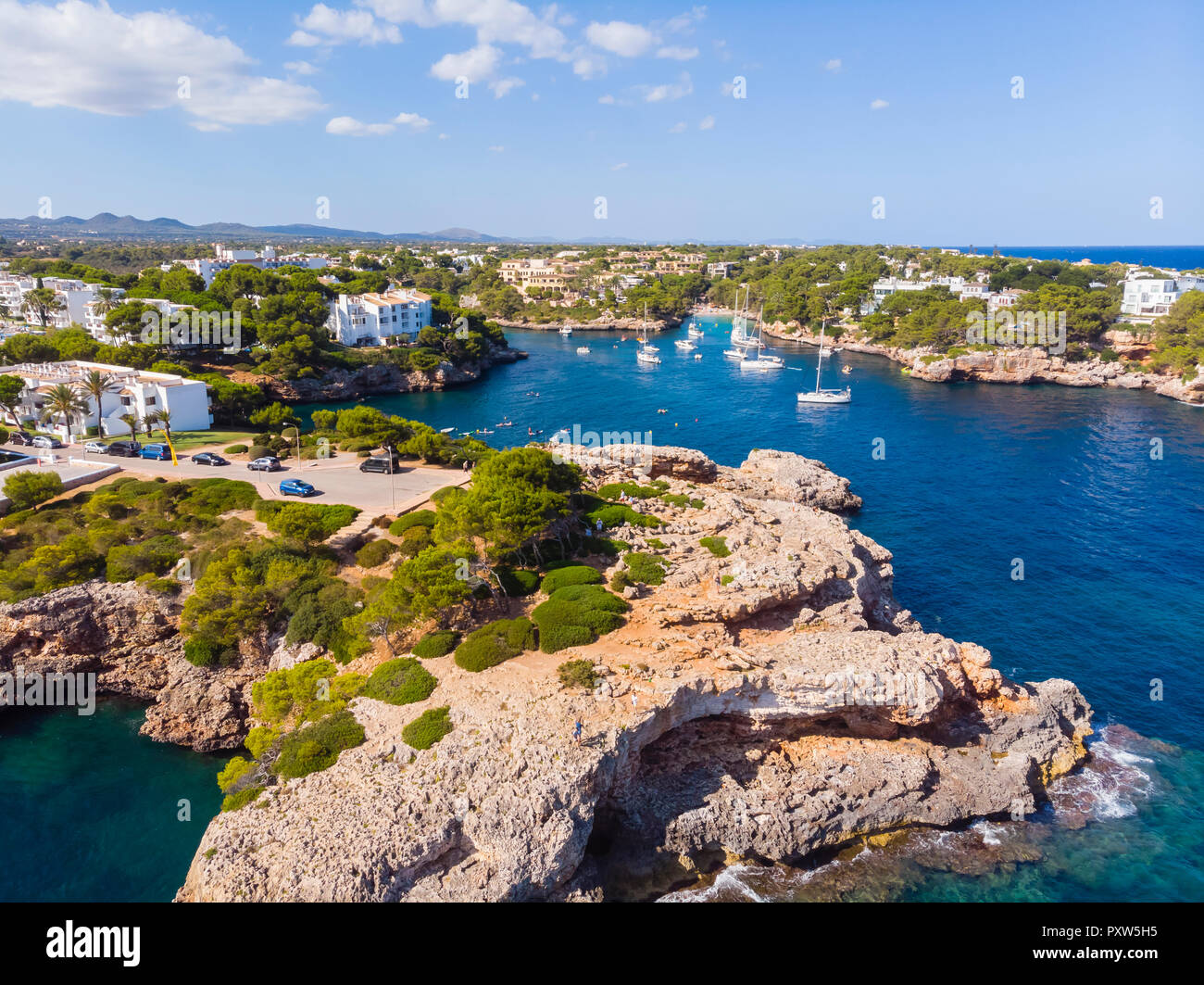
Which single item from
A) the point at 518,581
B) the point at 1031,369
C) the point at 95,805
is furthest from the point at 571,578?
the point at 1031,369

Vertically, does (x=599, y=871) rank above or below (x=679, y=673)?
below

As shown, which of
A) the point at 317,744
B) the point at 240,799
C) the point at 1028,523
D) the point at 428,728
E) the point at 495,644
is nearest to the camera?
the point at 240,799

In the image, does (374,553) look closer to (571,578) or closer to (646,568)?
(571,578)

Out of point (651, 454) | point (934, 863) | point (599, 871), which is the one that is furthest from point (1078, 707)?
point (651, 454)

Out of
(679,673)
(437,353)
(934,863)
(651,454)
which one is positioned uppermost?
(437,353)

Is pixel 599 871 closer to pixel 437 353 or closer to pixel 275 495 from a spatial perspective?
pixel 275 495

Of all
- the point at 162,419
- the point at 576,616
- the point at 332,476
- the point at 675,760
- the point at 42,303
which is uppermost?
the point at 42,303
